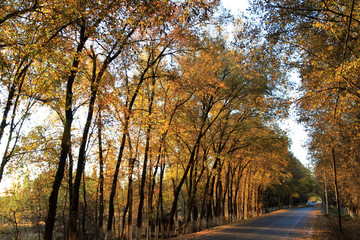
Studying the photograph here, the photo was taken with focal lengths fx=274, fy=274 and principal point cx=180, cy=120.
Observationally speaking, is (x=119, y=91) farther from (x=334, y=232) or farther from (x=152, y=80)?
(x=334, y=232)

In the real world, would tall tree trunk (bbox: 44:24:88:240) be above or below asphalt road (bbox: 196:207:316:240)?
above

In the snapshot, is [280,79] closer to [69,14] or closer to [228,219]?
[69,14]

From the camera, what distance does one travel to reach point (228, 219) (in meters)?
34.1

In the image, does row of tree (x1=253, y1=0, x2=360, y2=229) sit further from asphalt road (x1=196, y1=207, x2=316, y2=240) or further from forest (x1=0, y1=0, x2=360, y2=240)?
asphalt road (x1=196, y1=207, x2=316, y2=240)

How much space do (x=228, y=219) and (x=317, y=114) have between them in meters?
22.9

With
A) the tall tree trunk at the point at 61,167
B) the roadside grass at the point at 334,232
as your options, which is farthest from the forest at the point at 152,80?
the roadside grass at the point at 334,232

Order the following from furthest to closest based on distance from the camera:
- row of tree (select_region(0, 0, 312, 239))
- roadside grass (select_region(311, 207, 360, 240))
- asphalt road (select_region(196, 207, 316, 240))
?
asphalt road (select_region(196, 207, 316, 240)) < roadside grass (select_region(311, 207, 360, 240)) < row of tree (select_region(0, 0, 312, 239))

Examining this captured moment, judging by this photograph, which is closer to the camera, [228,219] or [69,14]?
[69,14]

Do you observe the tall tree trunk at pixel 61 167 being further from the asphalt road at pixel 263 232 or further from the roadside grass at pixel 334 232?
the roadside grass at pixel 334 232

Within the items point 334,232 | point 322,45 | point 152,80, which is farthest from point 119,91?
point 334,232

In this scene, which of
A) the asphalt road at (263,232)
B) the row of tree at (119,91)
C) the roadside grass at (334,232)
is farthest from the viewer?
the asphalt road at (263,232)

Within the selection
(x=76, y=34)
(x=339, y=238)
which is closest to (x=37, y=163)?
(x=76, y=34)

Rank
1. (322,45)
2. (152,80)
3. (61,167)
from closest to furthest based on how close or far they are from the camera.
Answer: (61,167) → (322,45) → (152,80)

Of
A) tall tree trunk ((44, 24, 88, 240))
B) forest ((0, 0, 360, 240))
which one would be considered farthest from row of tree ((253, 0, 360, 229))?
tall tree trunk ((44, 24, 88, 240))
